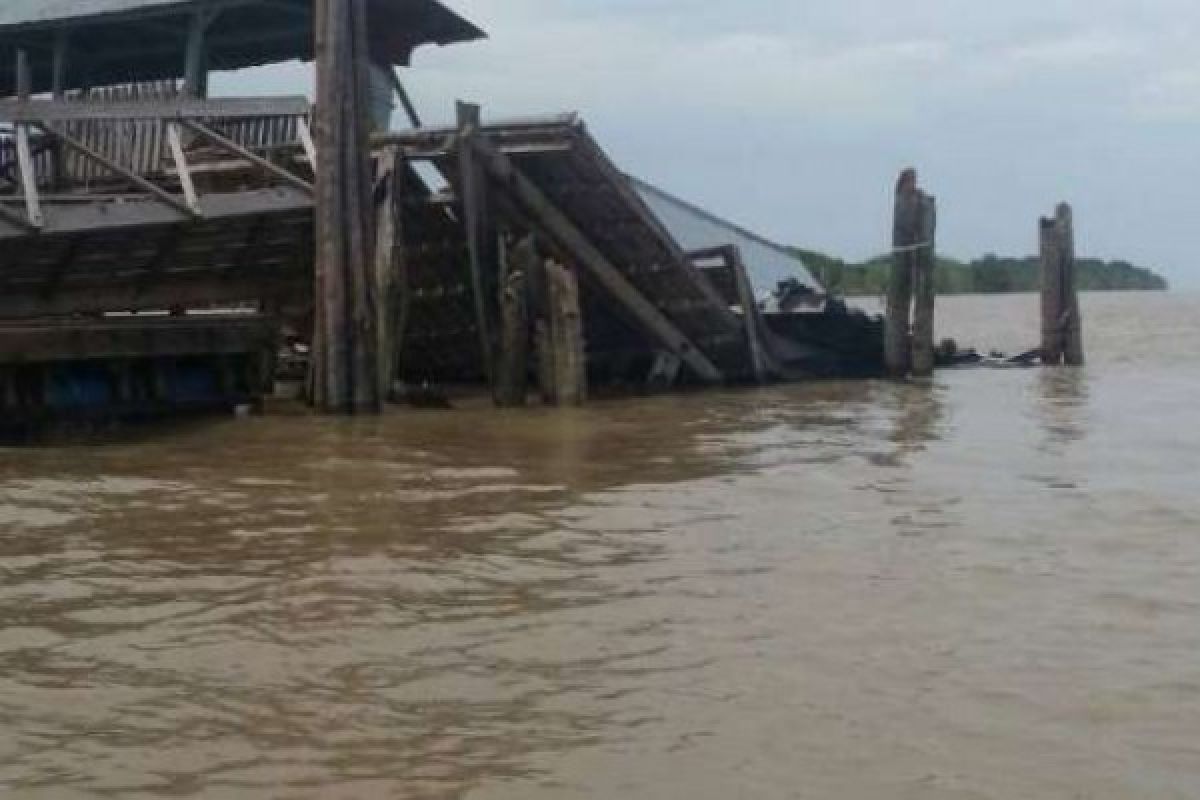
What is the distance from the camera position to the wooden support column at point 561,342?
572 inches

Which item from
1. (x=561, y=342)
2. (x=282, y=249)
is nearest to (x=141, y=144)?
(x=282, y=249)

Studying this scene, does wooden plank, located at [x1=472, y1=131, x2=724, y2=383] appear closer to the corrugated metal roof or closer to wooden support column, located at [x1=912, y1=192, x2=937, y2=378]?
wooden support column, located at [x1=912, y1=192, x2=937, y2=378]

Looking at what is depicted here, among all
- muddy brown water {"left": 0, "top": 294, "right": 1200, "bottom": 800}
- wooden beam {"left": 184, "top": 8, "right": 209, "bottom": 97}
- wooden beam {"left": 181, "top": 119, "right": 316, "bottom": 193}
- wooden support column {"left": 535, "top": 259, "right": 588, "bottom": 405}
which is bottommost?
muddy brown water {"left": 0, "top": 294, "right": 1200, "bottom": 800}

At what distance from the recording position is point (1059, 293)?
21359 mm

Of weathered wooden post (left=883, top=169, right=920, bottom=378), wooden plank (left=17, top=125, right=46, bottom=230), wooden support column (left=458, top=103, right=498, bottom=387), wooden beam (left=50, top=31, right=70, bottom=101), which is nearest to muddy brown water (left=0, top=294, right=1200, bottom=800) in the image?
wooden plank (left=17, top=125, right=46, bottom=230)

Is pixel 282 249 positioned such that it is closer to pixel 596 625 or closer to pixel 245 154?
pixel 245 154

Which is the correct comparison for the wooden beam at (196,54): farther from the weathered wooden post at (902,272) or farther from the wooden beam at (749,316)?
the weathered wooden post at (902,272)

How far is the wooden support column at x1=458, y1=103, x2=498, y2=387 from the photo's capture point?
14.6m

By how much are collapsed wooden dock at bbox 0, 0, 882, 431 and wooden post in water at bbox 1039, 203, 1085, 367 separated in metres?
3.10

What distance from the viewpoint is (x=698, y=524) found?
7250 mm

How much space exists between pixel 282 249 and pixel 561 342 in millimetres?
3035

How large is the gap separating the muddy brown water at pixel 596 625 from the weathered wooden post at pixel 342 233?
280cm

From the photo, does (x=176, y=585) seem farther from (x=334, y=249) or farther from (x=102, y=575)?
(x=334, y=249)

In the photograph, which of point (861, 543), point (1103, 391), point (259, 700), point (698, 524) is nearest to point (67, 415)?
point (698, 524)
